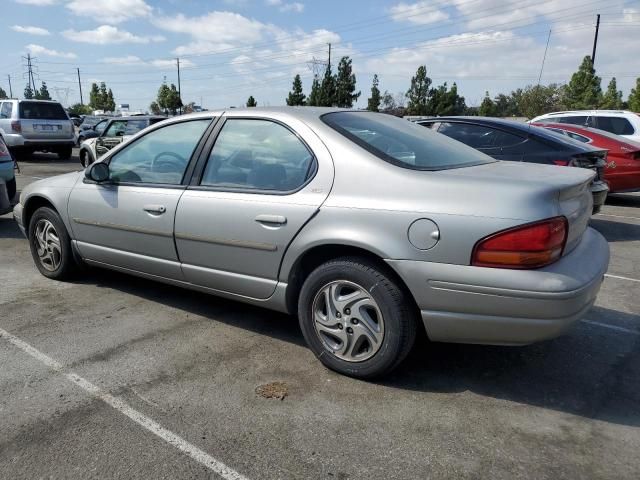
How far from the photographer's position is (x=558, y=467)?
2.31m

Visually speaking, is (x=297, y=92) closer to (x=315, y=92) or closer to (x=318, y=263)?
(x=315, y=92)

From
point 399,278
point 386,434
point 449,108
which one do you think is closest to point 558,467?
point 386,434

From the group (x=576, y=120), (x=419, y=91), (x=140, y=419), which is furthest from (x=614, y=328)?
(x=419, y=91)

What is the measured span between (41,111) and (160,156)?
15387 millimetres

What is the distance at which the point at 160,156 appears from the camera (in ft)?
12.9

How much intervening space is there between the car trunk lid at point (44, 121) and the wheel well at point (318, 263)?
1618 centimetres

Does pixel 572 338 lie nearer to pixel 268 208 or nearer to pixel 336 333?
pixel 336 333

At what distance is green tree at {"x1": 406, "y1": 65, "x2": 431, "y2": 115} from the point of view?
60244 millimetres

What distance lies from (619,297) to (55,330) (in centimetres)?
446

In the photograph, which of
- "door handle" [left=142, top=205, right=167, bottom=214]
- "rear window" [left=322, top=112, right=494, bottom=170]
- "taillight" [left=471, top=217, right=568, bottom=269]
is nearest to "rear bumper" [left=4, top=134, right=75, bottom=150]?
"door handle" [left=142, top=205, right=167, bottom=214]

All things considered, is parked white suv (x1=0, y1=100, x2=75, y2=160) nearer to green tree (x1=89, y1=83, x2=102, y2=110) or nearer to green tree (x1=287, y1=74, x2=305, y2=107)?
green tree (x1=287, y1=74, x2=305, y2=107)

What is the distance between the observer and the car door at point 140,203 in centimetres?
376

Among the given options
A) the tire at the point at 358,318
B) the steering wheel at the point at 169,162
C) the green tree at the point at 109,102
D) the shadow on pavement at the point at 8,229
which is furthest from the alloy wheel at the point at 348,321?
the green tree at the point at 109,102

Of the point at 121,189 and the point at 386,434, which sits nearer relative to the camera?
the point at 386,434
